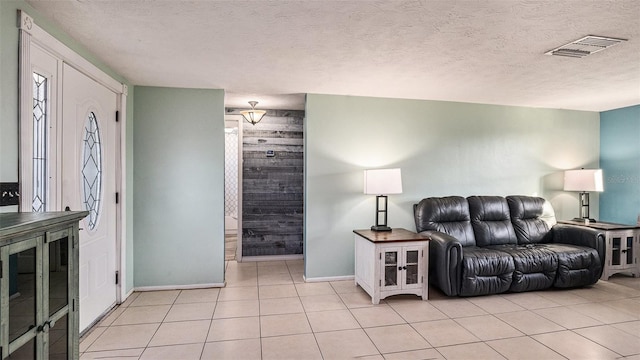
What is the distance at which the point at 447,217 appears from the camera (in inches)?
158

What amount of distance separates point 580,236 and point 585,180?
968 mm

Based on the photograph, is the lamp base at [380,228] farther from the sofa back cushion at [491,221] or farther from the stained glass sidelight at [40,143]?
the stained glass sidelight at [40,143]

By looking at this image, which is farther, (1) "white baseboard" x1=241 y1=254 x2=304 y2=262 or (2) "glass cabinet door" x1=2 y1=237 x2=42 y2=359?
(1) "white baseboard" x1=241 y1=254 x2=304 y2=262

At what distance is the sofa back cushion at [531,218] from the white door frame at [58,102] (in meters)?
4.59

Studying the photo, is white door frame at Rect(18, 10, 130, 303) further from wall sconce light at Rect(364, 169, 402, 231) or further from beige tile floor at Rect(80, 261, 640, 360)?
wall sconce light at Rect(364, 169, 402, 231)

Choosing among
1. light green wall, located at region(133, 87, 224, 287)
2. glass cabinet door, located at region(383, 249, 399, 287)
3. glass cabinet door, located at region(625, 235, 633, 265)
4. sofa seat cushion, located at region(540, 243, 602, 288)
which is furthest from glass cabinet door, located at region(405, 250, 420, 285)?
glass cabinet door, located at region(625, 235, 633, 265)

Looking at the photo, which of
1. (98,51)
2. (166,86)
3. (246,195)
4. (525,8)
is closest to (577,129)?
(525,8)

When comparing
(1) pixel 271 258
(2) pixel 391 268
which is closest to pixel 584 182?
(2) pixel 391 268

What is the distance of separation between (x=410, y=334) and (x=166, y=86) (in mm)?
3521

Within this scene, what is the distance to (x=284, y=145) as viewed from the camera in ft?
17.0

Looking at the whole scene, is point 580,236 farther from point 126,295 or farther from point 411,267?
point 126,295

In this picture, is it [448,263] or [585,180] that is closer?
[448,263]

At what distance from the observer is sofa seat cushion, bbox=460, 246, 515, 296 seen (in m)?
Result: 3.39

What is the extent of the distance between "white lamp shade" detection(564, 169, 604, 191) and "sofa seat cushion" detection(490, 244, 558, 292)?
4.87 ft
